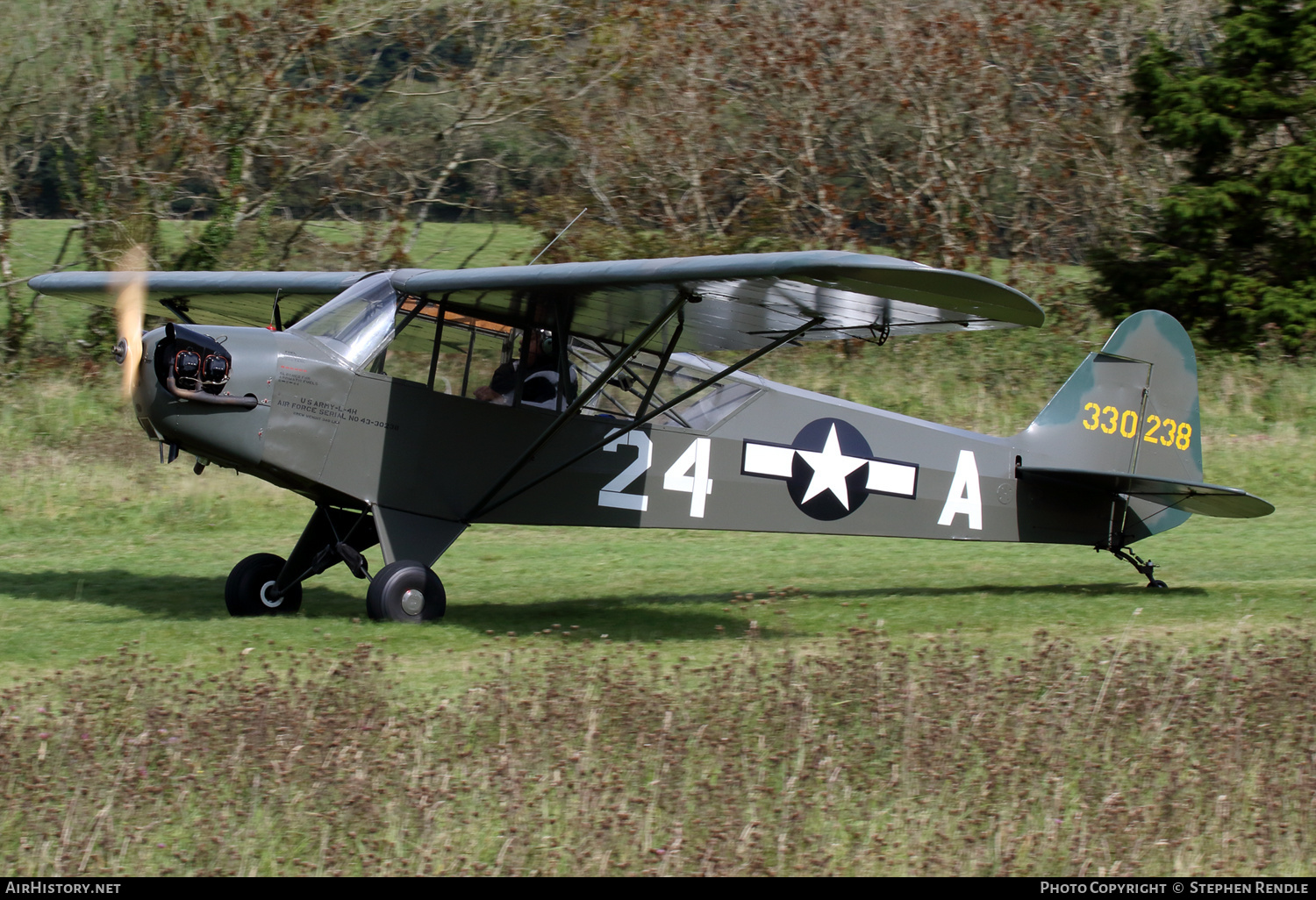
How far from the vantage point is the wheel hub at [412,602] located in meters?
7.59

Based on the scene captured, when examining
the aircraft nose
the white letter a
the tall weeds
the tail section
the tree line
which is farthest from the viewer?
the tree line

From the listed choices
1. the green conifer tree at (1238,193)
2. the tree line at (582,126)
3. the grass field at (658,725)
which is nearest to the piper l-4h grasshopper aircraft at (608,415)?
the grass field at (658,725)

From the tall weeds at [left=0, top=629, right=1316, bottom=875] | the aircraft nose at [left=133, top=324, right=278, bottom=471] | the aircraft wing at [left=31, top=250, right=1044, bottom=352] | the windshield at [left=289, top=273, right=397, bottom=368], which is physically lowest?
the tall weeds at [left=0, top=629, right=1316, bottom=875]

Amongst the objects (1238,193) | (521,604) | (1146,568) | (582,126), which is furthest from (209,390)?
(1238,193)

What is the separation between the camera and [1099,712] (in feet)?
18.8

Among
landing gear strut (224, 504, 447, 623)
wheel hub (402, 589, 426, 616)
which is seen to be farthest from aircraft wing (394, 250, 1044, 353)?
wheel hub (402, 589, 426, 616)

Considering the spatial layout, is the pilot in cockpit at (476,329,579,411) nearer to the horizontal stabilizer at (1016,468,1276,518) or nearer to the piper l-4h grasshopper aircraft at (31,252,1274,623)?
the piper l-4h grasshopper aircraft at (31,252,1274,623)

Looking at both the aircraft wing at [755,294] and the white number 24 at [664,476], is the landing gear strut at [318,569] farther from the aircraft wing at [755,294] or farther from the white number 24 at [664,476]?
the aircraft wing at [755,294]

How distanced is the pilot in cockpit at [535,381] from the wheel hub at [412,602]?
55.6 inches

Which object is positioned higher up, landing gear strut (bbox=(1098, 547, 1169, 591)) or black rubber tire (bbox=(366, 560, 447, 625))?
landing gear strut (bbox=(1098, 547, 1169, 591))

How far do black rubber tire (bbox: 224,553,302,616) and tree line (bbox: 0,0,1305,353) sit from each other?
11.6 meters

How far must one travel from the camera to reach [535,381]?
8.26m

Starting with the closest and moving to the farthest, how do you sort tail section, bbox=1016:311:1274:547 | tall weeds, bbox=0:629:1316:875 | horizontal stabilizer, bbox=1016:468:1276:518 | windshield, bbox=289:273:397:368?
1. tall weeds, bbox=0:629:1316:875
2. windshield, bbox=289:273:397:368
3. horizontal stabilizer, bbox=1016:468:1276:518
4. tail section, bbox=1016:311:1274:547

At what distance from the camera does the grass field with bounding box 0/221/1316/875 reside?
4223 mm
